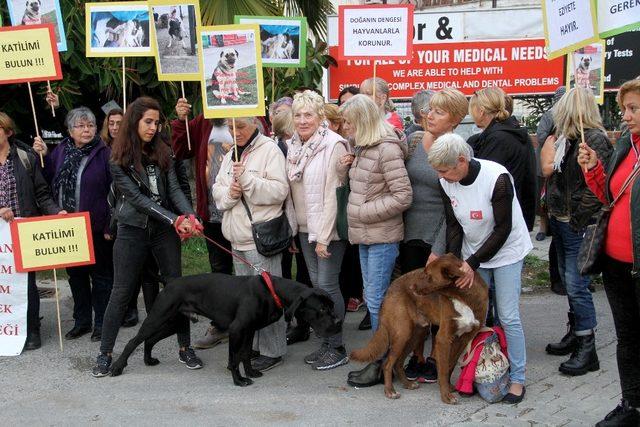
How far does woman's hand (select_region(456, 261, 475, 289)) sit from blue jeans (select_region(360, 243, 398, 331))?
723mm

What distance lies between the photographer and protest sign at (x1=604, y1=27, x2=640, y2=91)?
36.8 feet

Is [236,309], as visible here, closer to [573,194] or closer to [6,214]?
[6,214]

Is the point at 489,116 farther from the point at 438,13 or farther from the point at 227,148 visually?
→ the point at 438,13

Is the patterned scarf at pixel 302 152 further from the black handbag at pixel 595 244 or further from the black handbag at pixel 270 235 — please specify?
the black handbag at pixel 595 244

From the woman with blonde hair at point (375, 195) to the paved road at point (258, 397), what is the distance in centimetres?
39

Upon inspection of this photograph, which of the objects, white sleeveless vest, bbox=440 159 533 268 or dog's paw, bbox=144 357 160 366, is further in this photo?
dog's paw, bbox=144 357 160 366

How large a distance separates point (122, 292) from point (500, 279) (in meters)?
2.71

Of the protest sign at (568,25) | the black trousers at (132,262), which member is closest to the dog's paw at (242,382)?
the black trousers at (132,262)

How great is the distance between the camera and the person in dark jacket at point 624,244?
12.6 ft

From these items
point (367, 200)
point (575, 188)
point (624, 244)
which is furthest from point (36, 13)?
point (624, 244)

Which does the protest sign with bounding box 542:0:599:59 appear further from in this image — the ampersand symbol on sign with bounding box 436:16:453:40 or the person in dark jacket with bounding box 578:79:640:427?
the ampersand symbol on sign with bounding box 436:16:453:40

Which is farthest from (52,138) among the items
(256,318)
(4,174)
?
(256,318)

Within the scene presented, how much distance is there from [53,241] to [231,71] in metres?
1.95

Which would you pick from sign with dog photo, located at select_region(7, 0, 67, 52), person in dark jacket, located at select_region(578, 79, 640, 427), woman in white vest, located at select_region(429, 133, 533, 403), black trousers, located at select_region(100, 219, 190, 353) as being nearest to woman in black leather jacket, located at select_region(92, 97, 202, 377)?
black trousers, located at select_region(100, 219, 190, 353)
